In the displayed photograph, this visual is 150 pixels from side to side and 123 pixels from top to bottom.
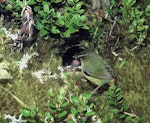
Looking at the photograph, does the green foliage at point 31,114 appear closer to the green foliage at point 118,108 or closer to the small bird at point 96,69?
the green foliage at point 118,108

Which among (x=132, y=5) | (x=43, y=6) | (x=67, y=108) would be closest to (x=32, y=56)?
(x=43, y=6)

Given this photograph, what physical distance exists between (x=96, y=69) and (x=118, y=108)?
0.73m

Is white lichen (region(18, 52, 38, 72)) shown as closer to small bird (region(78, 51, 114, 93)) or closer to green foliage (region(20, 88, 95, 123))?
small bird (region(78, 51, 114, 93))

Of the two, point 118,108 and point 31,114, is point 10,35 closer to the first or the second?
point 31,114

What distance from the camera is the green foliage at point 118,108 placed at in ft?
14.3

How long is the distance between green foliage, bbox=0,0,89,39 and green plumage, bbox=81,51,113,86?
42cm

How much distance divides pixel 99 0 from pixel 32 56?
1446 millimetres

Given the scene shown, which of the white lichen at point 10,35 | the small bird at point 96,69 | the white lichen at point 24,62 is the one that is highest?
the white lichen at point 10,35

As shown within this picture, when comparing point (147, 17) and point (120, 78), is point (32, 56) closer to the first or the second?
point (120, 78)

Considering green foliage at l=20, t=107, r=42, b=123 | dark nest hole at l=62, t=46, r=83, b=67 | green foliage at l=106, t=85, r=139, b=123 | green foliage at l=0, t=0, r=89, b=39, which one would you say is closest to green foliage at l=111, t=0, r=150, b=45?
green foliage at l=0, t=0, r=89, b=39

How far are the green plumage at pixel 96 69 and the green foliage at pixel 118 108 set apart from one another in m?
0.42

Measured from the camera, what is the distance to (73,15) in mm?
5047

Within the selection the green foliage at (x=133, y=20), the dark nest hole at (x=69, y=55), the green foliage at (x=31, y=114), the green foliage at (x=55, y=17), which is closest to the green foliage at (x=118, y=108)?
the green foliage at (x=31, y=114)

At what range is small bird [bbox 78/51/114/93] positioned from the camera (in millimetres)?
4906
